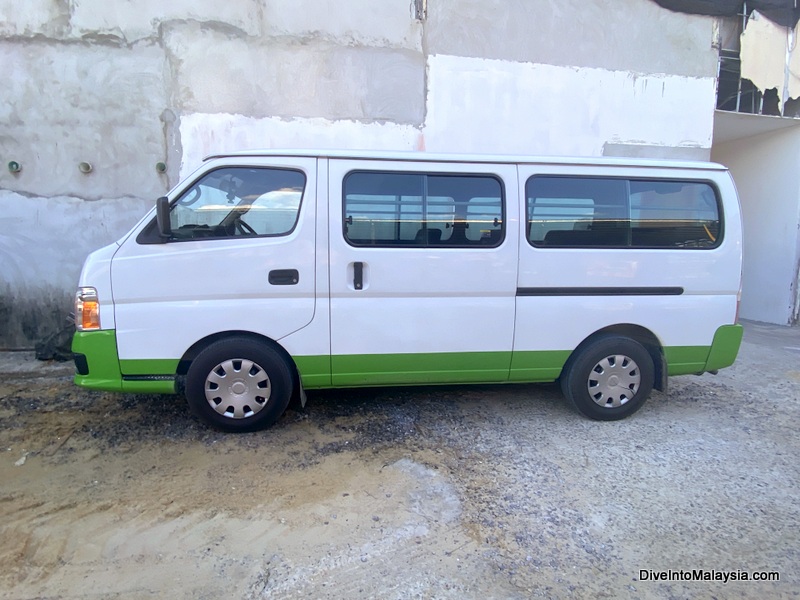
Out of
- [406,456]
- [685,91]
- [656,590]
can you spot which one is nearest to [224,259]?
[406,456]

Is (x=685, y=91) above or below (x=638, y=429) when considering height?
above

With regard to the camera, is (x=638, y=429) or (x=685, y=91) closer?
(x=638, y=429)

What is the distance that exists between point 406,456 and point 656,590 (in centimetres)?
166

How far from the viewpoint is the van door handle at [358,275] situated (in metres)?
3.61

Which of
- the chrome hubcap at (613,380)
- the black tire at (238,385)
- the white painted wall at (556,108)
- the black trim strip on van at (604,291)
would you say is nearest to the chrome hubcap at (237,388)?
the black tire at (238,385)

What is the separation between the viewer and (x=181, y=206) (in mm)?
3539

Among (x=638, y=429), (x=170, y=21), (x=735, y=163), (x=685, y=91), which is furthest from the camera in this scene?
(x=735, y=163)

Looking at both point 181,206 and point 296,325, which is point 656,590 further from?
point 181,206

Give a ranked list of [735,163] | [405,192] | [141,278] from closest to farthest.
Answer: [141,278] < [405,192] < [735,163]

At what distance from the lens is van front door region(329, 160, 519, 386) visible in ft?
11.9

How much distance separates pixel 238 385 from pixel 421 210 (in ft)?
6.21

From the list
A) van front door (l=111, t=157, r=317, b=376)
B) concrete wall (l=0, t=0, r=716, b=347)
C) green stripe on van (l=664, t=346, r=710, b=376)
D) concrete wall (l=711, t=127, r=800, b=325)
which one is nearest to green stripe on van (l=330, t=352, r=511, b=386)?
van front door (l=111, t=157, r=317, b=376)

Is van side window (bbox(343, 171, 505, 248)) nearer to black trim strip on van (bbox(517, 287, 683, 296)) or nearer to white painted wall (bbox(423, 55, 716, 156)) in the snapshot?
black trim strip on van (bbox(517, 287, 683, 296))

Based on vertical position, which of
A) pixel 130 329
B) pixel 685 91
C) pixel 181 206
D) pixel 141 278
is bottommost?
pixel 130 329
